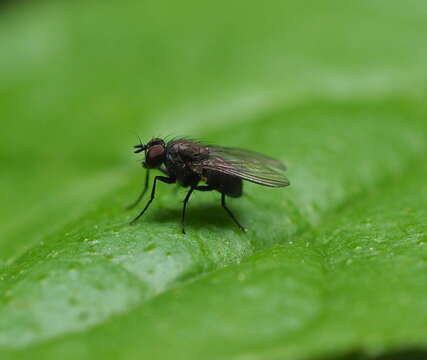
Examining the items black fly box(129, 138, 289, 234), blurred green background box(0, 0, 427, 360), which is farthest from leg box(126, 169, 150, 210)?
blurred green background box(0, 0, 427, 360)

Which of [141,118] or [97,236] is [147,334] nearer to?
[97,236]

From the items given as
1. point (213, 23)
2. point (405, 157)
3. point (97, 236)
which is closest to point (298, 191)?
point (405, 157)

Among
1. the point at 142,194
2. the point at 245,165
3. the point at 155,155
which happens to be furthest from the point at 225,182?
the point at 142,194

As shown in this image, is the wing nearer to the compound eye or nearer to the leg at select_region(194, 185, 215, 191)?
the leg at select_region(194, 185, 215, 191)

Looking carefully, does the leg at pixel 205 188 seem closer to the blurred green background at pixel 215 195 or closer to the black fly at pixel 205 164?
the black fly at pixel 205 164

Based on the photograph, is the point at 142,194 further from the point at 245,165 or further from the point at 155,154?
the point at 245,165

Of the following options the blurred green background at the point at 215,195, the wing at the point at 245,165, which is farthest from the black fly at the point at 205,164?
the blurred green background at the point at 215,195
